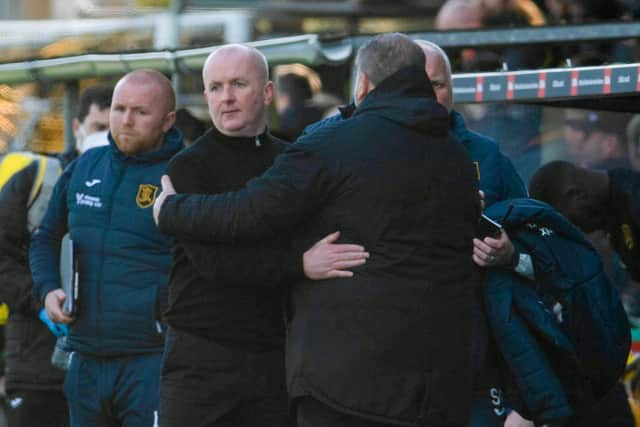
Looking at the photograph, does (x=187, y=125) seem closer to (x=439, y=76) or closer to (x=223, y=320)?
(x=439, y=76)

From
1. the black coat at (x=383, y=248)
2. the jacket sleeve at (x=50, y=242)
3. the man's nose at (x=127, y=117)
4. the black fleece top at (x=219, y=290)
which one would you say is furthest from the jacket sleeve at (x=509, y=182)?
the jacket sleeve at (x=50, y=242)

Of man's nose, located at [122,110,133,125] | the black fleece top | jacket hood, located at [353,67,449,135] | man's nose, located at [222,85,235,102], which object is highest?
jacket hood, located at [353,67,449,135]

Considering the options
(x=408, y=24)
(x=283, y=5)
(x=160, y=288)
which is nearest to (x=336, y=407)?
(x=160, y=288)

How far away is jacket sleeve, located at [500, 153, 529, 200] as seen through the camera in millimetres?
6156

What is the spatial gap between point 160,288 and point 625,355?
1.90 meters

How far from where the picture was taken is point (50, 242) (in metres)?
6.60

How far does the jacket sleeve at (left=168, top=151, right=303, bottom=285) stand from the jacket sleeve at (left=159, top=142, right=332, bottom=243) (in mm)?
57

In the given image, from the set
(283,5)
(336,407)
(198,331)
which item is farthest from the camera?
(283,5)

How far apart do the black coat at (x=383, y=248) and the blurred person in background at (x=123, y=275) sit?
1.38 meters

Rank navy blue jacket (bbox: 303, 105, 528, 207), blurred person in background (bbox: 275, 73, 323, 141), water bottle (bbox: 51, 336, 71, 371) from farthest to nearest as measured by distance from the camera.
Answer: blurred person in background (bbox: 275, 73, 323, 141), water bottle (bbox: 51, 336, 71, 371), navy blue jacket (bbox: 303, 105, 528, 207)

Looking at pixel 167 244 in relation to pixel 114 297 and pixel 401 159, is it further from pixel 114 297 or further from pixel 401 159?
pixel 401 159

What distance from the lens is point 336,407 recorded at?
190 inches

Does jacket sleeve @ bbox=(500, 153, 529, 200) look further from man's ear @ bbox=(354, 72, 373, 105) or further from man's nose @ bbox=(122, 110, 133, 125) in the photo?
man's nose @ bbox=(122, 110, 133, 125)

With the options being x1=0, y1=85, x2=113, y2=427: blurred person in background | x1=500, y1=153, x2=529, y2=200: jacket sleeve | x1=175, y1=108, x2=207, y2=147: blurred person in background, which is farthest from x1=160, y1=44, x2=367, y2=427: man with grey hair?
x1=175, y1=108, x2=207, y2=147: blurred person in background
